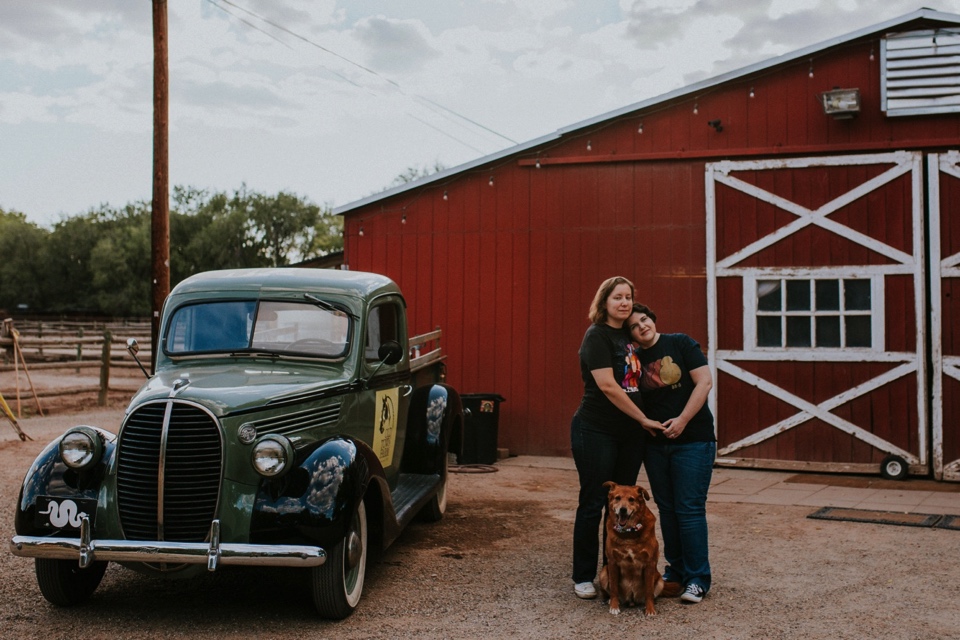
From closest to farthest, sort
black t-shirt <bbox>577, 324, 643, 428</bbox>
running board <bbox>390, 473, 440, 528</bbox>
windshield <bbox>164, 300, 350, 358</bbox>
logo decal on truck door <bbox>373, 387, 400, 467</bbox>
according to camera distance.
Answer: black t-shirt <bbox>577, 324, 643, 428</bbox> < windshield <bbox>164, 300, 350, 358</bbox> < running board <bbox>390, 473, 440, 528</bbox> < logo decal on truck door <bbox>373, 387, 400, 467</bbox>

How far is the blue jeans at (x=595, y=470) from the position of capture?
513cm

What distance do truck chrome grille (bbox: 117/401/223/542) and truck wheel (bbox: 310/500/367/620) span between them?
622mm

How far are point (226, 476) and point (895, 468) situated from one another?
7462mm

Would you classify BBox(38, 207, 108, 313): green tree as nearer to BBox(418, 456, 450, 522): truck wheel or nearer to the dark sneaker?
BBox(418, 456, 450, 522): truck wheel

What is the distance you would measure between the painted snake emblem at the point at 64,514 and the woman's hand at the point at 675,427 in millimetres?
3059

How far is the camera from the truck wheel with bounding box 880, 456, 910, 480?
31.2ft

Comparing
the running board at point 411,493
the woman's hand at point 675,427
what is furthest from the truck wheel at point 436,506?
the woman's hand at point 675,427

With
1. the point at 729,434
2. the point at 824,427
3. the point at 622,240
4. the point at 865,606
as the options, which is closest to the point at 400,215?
the point at 622,240

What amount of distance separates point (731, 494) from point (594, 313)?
14.0 ft

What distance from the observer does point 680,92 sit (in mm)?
10328

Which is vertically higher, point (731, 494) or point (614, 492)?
point (614, 492)

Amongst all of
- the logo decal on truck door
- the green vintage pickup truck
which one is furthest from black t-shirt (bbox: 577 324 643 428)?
the logo decal on truck door

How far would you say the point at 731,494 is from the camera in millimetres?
8711

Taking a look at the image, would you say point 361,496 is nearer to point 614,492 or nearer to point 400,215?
point 614,492
